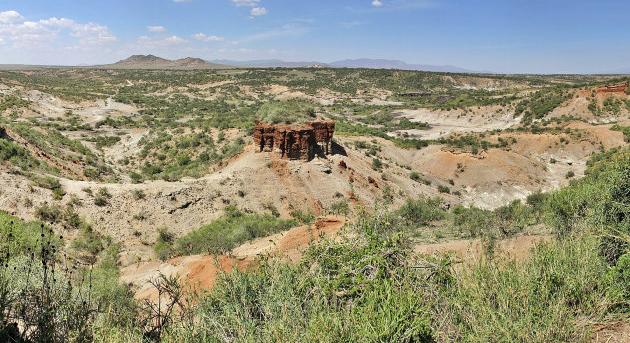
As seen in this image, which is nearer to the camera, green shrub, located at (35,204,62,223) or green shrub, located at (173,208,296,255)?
green shrub, located at (173,208,296,255)

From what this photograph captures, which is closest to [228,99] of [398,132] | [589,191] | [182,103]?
[182,103]

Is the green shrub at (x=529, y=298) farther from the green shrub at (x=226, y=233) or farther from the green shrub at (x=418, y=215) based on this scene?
the green shrub at (x=418, y=215)

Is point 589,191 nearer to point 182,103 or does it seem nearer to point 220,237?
point 220,237

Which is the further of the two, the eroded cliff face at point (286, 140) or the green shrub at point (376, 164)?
the green shrub at point (376, 164)

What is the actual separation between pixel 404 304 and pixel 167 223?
20.2m

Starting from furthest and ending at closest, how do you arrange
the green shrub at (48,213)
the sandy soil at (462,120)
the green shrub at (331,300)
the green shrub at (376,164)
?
the sandy soil at (462,120) → the green shrub at (376,164) → the green shrub at (48,213) → the green shrub at (331,300)

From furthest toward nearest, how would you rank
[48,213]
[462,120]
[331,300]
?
[462,120]
[48,213]
[331,300]

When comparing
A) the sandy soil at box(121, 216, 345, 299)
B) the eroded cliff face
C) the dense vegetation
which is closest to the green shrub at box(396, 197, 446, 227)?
the sandy soil at box(121, 216, 345, 299)

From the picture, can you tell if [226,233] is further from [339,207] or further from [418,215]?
[418,215]

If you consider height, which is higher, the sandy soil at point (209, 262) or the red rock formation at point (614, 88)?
the red rock formation at point (614, 88)

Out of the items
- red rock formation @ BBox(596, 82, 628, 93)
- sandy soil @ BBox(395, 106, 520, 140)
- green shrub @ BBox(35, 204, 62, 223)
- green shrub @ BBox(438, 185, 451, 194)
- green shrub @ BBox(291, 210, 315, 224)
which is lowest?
green shrub @ BBox(438, 185, 451, 194)

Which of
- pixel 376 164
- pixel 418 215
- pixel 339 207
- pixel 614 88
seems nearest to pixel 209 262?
pixel 418 215

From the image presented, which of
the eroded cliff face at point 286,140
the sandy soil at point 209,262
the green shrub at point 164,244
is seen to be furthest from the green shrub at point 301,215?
the green shrub at point 164,244

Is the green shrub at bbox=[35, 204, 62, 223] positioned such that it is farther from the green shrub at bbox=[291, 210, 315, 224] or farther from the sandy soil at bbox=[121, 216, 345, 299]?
the green shrub at bbox=[291, 210, 315, 224]
